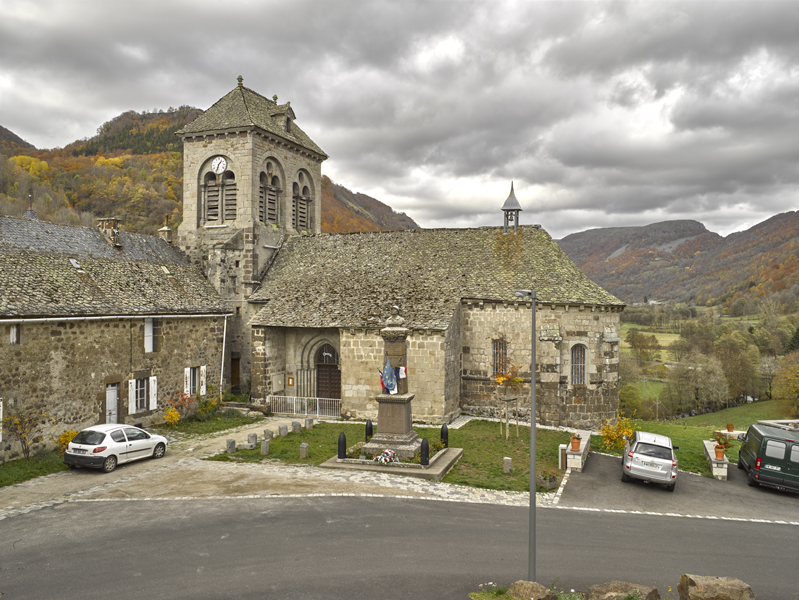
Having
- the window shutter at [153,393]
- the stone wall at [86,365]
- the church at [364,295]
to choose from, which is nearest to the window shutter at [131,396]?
the stone wall at [86,365]

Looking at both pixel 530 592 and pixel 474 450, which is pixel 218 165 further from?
pixel 530 592

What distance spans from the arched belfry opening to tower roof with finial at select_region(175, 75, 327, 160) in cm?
1404

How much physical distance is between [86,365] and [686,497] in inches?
849

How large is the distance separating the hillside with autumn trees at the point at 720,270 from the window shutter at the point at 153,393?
104m

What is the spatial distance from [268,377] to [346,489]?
13.2 meters

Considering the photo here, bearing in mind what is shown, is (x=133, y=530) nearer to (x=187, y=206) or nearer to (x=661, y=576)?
(x=661, y=576)

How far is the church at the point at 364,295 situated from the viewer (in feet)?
83.1

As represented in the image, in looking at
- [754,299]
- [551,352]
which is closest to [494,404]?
[551,352]

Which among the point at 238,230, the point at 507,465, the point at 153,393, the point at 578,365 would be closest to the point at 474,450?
the point at 507,465

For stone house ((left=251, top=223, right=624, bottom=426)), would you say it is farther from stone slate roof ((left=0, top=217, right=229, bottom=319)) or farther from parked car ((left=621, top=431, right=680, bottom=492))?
parked car ((left=621, top=431, right=680, bottom=492))

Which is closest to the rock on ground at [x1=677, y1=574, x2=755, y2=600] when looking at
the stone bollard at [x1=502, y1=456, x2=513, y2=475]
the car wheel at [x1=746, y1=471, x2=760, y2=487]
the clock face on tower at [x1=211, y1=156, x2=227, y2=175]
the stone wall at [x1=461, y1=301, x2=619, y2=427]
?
the stone bollard at [x1=502, y1=456, x2=513, y2=475]

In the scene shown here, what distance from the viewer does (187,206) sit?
1294 inches

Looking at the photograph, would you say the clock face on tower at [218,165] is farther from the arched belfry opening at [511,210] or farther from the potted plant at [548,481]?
the potted plant at [548,481]

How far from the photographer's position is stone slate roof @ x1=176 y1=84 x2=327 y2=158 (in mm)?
31594
